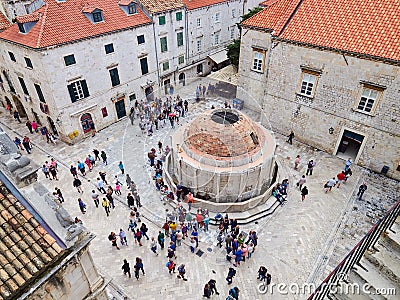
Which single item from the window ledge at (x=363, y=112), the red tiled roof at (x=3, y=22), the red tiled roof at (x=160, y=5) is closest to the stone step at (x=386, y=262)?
the window ledge at (x=363, y=112)

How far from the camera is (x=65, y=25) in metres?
20.5

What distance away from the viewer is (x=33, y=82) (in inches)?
836

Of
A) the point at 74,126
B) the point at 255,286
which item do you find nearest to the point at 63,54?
the point at 74,126

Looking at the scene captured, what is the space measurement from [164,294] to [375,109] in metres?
16.3

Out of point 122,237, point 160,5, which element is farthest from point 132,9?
point 122,237

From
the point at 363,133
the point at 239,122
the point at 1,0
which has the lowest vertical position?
the point at 363,133

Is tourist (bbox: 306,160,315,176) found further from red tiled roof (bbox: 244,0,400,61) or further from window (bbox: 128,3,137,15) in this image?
window (bbox: 128,3,137,15)

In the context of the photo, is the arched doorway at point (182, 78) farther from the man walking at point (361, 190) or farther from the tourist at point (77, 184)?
the man walking at point (361, 190)

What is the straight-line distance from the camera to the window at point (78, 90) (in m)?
21.2

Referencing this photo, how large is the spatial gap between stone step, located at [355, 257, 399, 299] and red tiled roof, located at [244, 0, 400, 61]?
14.4 m

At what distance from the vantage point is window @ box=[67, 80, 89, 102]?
69.5 ft

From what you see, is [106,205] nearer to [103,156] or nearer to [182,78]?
[103,156]

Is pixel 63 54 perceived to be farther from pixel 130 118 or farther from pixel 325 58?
pixel 325 58

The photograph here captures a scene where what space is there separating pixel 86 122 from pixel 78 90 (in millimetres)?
2772
